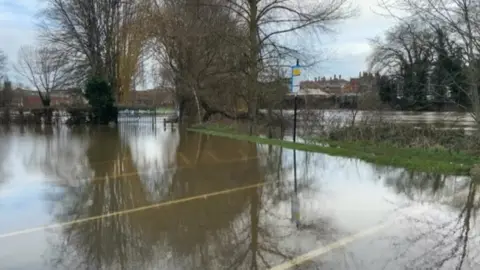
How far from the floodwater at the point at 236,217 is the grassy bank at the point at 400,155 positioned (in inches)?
22.7

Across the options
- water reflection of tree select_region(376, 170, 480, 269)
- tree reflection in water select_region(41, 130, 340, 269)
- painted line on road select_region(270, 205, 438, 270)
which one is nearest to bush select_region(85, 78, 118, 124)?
tree reflection in water select_region(41, 130, 340, 269)

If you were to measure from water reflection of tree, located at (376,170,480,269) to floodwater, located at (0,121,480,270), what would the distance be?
0.02 metres

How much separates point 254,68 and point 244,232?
17886 mm

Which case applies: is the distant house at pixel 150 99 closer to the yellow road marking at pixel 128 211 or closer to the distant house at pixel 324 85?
the distant house at pixel 324 85

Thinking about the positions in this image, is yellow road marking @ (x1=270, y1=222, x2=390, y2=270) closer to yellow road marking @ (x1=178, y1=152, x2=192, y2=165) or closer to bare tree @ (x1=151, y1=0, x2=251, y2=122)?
yellow road marking @ (x1=178, y1=152, x2=192, y2=165)

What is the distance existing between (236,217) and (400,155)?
6.73 meters

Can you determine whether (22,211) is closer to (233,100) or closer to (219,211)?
(219,211)

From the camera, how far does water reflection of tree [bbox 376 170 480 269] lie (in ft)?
14.7

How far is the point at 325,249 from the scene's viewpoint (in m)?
4.72

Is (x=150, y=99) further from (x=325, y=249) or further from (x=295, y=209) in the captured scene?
(x=325, y=249)

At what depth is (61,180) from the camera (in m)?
9.11

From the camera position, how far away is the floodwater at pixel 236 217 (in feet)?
14.8

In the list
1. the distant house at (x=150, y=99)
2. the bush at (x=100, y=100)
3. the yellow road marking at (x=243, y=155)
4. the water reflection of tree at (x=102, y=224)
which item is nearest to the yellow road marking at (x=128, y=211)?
the water reflection of tree at (x=102, y=224)

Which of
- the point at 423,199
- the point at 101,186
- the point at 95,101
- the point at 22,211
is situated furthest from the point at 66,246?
the point at 95,101
